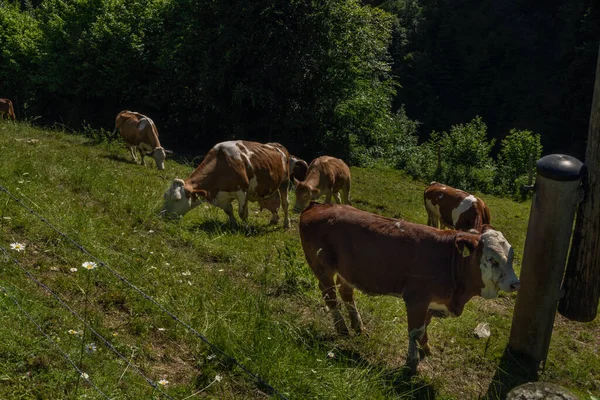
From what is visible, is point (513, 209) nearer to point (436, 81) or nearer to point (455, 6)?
point (436, 81)

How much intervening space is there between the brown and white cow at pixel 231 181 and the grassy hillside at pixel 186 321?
1.43 ft

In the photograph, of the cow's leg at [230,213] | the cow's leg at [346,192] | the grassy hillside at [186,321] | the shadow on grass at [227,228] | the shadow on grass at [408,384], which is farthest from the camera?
the cow's leg at [346,192]

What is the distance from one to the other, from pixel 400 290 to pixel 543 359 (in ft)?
6.11

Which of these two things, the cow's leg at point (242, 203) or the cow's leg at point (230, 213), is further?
the cow's leg at point (242, 203)

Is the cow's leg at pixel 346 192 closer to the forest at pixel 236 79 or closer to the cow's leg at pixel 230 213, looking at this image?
the cow's leg at pixel 230 213

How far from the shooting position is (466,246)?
5457 mm

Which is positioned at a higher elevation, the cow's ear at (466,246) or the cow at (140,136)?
the cow's ear at (466,246)

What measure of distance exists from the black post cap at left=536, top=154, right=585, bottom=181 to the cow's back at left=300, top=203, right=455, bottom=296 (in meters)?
1.09

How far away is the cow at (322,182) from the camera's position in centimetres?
1172

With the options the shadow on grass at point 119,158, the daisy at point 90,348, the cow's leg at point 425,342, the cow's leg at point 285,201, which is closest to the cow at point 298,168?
the cow's leg at point 285,201

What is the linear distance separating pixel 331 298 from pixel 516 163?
70.8 ft

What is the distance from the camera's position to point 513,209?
19.0 meters

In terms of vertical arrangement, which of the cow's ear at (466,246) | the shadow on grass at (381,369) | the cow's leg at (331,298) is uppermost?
the cow's ear at (466,246)

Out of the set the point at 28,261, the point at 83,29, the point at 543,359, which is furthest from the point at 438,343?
the point at 83,29
